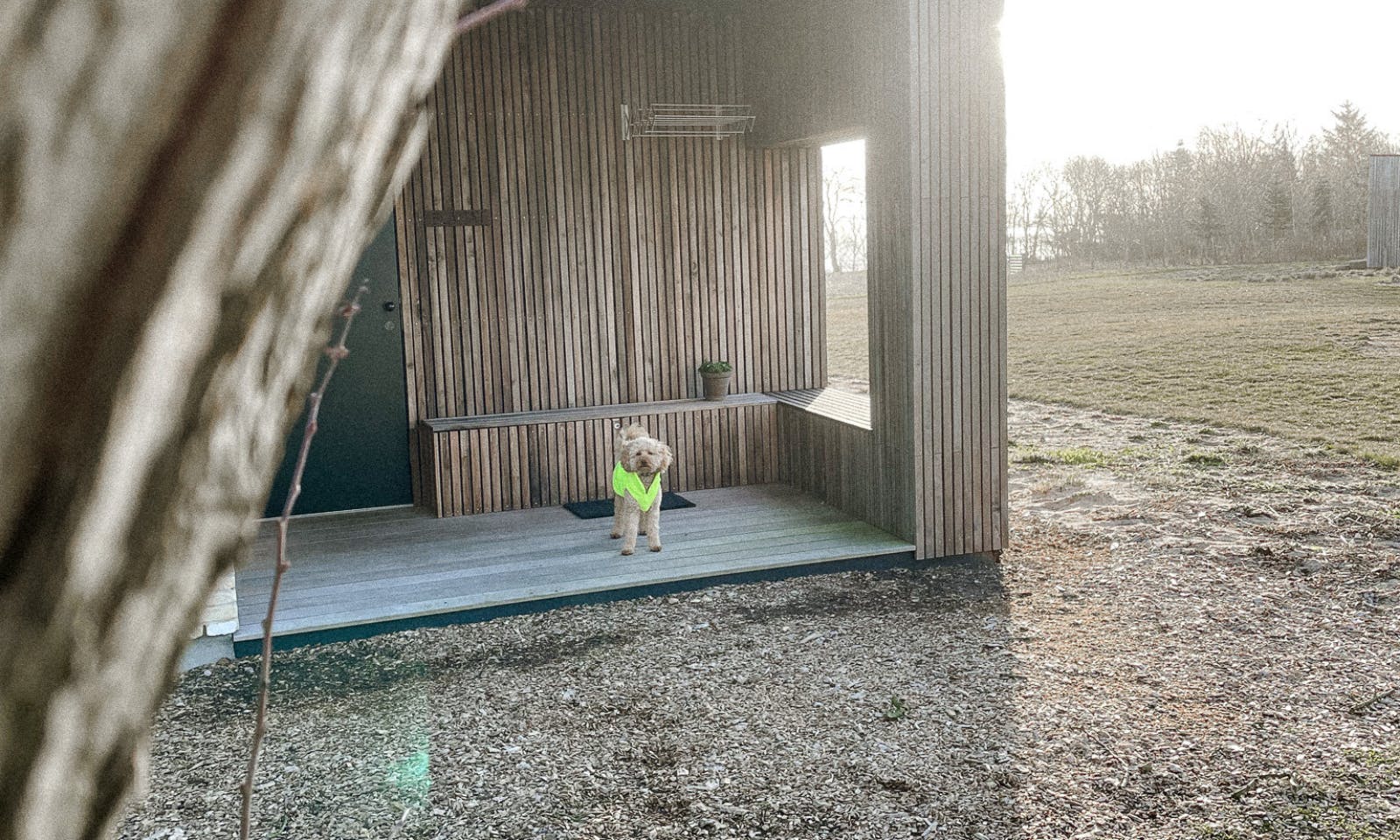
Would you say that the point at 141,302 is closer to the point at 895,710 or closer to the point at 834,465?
the point at 895,710

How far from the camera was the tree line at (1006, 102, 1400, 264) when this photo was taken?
22.1 metres

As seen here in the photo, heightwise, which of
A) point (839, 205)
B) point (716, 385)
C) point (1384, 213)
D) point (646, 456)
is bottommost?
point (646, 456)

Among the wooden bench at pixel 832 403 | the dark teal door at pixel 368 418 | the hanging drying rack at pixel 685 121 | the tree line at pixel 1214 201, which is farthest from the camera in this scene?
the tree line at pixel 1214 201

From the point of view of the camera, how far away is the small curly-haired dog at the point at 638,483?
5.62 meters

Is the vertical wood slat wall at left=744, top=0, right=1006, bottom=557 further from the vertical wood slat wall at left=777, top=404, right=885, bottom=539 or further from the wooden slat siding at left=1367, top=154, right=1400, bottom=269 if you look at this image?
the wooden slat siding at left=1367, top=154, right=1400, bottom=269

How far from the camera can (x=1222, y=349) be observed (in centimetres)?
1374

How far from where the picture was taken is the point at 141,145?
28cm

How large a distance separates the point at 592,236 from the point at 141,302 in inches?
285

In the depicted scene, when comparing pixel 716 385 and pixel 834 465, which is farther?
pixel 716 385

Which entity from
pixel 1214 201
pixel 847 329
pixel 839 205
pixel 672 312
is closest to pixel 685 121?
pixel 672 312

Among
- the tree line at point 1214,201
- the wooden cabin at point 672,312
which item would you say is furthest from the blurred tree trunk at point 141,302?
the tree line at point 1214,201

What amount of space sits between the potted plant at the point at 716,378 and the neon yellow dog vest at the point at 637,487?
5.77ft

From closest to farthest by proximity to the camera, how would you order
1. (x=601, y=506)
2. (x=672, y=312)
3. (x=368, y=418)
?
(x=601, y=506)
(x=368, y=418)
(x=672, y=312)

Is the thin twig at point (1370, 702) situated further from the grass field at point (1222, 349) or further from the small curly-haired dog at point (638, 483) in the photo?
the grass field at point (1222, 349)
